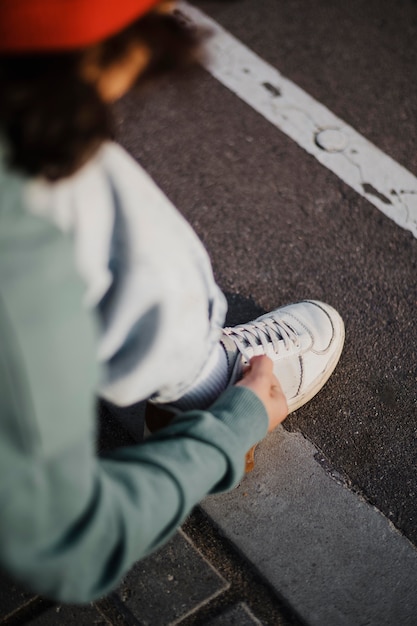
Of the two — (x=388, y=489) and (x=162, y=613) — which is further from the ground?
(x=388, y=489)

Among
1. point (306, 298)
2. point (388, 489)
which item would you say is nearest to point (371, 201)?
point (306, 298)

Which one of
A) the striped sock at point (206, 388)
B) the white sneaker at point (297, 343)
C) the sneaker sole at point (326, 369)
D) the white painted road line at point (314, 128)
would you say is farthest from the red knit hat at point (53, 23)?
the white painted road line at point (314, 128)

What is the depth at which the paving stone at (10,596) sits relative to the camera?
5.28 feet

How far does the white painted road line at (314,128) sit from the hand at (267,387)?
3.89ft

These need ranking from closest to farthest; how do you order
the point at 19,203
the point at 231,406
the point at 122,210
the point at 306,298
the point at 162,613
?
the point at 19,203 < the point at 122,210 < the point at 231,406 < the point at 162,613 < the point at 306,298

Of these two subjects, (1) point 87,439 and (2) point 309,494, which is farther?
(2) point 309,494

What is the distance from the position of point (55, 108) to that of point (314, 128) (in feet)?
6.98

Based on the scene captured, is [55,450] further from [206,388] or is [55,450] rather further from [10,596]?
[10,596]

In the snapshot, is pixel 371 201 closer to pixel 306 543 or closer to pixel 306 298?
pixel 306 298

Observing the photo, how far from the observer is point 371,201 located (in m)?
2.55

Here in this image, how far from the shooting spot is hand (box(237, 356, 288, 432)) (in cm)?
144

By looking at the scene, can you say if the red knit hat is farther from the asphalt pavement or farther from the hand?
the hand

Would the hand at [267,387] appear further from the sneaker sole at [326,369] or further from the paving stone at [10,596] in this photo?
the paving stone at [10,596]

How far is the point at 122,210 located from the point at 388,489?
1227mm
